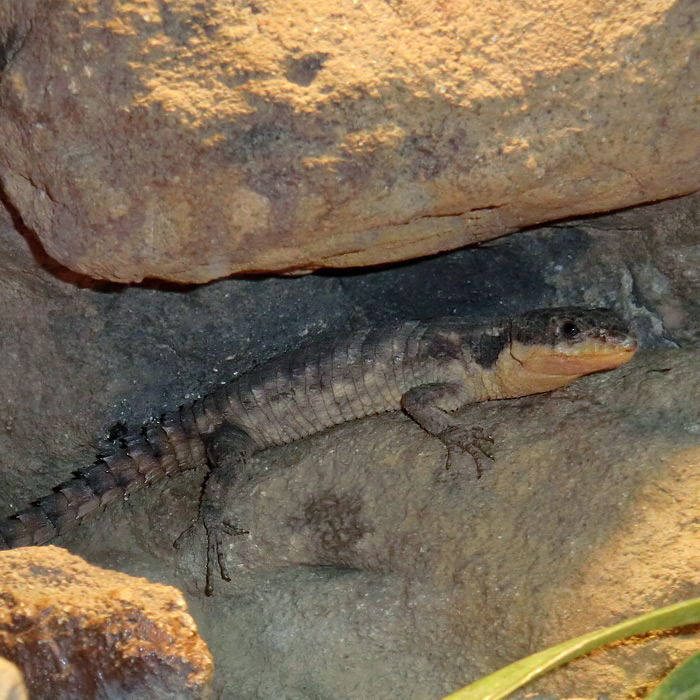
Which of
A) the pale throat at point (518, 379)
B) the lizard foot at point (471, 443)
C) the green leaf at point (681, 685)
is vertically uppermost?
the pale throat at point (518, 379)

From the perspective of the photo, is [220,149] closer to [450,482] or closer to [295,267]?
[295,267]

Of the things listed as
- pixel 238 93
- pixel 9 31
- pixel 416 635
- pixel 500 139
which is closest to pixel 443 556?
pixel 416 635

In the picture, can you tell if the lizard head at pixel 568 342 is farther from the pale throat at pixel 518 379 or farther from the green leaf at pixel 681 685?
the green leaf at pixel 681 685

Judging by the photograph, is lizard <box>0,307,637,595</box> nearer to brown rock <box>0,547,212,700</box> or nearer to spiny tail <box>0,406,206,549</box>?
spiny tail <box>0,406,206,549</box>

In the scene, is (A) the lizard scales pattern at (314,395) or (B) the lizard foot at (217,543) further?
(A) the lizard scales pattern at (314,395)

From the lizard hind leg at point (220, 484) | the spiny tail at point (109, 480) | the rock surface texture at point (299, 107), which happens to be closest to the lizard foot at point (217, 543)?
the lizard hind leg at point (220, 484)

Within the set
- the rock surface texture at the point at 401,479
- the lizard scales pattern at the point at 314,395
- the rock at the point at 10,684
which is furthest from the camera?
the lizard scales pattern at the point at 314,395
